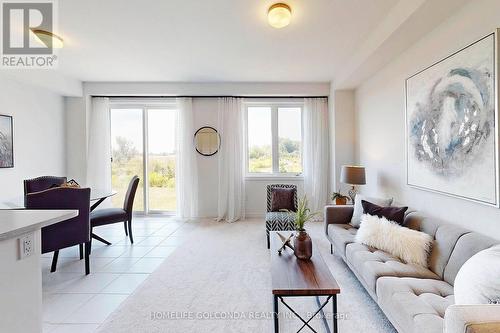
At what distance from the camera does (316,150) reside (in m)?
5.07

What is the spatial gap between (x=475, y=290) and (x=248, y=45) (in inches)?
128

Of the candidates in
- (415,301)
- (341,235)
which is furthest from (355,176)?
(415,301)

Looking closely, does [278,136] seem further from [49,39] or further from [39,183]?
[39,183]

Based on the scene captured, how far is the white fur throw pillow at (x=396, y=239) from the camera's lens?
2051 mm

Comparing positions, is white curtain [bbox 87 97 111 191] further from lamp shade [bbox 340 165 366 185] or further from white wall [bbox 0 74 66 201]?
lamp shade [bbox 340 165 366 185]

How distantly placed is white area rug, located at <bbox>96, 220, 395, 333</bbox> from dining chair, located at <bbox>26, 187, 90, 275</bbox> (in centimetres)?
93

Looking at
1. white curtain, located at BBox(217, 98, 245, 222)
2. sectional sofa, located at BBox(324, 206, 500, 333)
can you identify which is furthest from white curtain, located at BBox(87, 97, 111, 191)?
sectional sofa, located at BBox(324, 206, 500, 333)

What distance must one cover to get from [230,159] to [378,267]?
3.56 meters

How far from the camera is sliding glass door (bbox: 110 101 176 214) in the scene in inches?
211

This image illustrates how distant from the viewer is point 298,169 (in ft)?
17.6

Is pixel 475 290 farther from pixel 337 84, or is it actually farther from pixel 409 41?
pixel 337 84

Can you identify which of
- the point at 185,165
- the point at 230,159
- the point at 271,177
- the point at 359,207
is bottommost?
the point at 359,207

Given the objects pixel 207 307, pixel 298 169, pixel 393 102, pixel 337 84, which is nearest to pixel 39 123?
pixel 207 307

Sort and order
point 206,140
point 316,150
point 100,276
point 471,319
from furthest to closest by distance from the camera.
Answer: point 206,140, point 316,150, point 100,276, point 471,319
